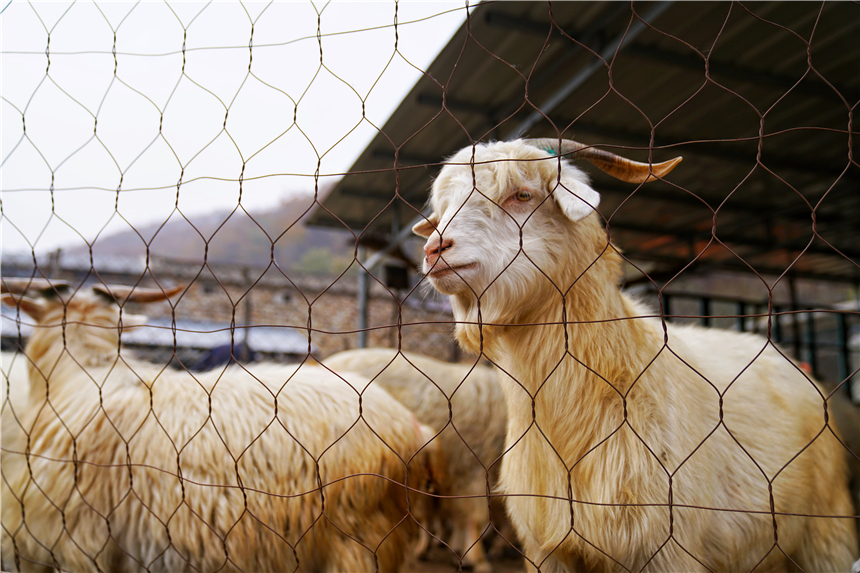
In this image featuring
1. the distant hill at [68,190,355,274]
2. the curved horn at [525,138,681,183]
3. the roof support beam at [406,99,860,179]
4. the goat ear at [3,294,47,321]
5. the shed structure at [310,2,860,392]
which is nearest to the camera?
the curved horn at [525,138,681,183]

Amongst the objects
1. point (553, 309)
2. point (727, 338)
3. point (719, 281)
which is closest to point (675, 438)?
point (553, 309)

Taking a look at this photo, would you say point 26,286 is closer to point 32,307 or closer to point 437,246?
point 32,307

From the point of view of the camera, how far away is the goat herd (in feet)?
6.22

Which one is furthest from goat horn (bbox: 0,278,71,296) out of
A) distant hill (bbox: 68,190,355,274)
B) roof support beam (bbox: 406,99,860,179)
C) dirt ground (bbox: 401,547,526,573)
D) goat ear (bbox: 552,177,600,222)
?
distant hill (bbox: 68,190,355,274)

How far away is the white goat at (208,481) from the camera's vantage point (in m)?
2.59

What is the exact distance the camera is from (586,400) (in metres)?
1.99

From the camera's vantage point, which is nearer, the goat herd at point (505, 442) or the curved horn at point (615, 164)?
the goat herd at point (505, 442)

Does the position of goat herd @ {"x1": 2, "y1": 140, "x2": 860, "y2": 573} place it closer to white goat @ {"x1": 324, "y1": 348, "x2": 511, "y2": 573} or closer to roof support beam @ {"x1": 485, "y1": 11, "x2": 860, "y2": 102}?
white goat @ {"x1": 324, "y1": 348, "x2": 511, "y2": 573}

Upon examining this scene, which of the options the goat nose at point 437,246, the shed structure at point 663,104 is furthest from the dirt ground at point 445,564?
the goat nose at point 437,246

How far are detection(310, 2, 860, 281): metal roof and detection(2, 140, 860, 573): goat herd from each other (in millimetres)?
459

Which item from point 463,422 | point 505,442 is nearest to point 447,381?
point 463,422

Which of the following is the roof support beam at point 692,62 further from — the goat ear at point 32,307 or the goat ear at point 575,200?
Answer: the goat ear at point 32,307

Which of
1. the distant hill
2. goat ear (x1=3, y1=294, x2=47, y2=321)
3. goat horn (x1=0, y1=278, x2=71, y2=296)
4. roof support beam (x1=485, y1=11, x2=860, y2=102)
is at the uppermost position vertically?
the distant hill

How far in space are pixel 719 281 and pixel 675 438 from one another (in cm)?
2827
